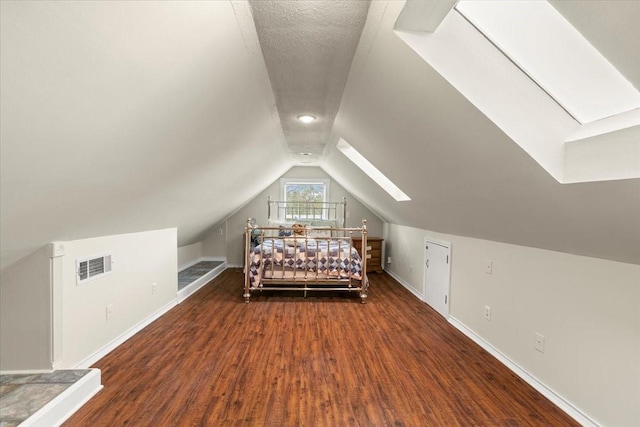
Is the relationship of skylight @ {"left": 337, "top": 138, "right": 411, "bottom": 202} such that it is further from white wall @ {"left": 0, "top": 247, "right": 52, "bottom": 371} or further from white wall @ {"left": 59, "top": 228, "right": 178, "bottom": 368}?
white wall @ {"left": 0, "top": 247, "right": 52, "bottom": 371}

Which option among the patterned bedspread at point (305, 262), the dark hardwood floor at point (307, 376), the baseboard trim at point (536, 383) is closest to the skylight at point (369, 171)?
the patterned bedspread at point (305, 262)

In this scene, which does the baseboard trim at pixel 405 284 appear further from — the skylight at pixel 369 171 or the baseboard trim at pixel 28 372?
the baseboard trim at pixel 28 372

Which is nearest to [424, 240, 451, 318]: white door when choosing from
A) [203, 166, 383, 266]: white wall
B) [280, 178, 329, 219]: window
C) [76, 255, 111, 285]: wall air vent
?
[203, 166, 383, 266]: white wall

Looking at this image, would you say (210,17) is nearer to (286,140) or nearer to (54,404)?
(54,404)

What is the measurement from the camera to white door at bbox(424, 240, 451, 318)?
3.30m

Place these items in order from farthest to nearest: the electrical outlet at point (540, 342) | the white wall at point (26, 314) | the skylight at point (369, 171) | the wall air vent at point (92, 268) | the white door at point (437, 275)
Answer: the skylight at point (369, 171) → the white door at point (437, 275) → the wall air vent at point (92, 268) → the electrical outlet at point (540, 342) → the white wall at point (26, 314)

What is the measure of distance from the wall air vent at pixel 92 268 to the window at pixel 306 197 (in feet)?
13.2

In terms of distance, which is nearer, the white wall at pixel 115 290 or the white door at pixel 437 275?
the white wall at pixel 115 290

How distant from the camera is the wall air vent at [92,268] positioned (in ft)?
6.97

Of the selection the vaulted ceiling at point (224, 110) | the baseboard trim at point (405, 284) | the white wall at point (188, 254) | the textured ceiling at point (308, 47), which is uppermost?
the textured ceiling at point (308, 47)

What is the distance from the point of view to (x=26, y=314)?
6.21 ft

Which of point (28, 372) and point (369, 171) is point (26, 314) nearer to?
point (28, 372)

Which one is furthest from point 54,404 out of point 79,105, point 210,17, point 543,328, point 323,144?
point 323,144

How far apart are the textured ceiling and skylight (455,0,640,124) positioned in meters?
0.55
